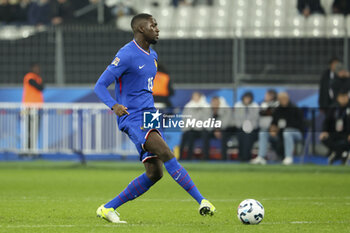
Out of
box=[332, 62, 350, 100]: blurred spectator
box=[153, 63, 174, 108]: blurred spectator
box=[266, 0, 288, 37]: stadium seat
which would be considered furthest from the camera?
box=[266, 0, 288, 37]: stadium seat

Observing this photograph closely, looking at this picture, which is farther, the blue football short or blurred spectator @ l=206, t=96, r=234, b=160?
blurred spectator @ l=206, t=96, r=234, b=160

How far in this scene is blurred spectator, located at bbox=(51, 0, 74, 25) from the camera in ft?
68.2

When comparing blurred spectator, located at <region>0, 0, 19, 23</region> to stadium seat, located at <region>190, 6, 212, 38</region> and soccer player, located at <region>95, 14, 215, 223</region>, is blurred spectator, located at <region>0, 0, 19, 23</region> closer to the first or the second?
stadium seat, located at <region>190, 6, 212, 38</region>

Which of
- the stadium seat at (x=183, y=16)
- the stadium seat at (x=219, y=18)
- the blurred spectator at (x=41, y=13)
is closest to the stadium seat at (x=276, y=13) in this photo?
→ the stadium seat at (x=219, y=18)

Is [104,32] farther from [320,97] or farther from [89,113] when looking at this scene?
[320,97]

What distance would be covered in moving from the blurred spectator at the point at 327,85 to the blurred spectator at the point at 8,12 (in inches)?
372

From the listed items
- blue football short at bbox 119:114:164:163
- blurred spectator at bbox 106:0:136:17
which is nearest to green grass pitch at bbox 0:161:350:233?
blue football short at bbox 119:114:164:163

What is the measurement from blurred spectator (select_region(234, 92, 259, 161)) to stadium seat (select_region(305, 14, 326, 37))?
2.62 m

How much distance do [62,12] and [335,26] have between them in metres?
7.74

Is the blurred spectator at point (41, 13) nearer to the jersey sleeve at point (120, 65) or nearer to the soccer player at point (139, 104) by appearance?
the soccer player at point (139, 104)

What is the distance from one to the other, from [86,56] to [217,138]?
4.51m

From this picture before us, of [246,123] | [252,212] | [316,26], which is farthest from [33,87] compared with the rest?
[252,212]

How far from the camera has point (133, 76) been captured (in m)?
7.34

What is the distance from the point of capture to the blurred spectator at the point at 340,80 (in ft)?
54.7
